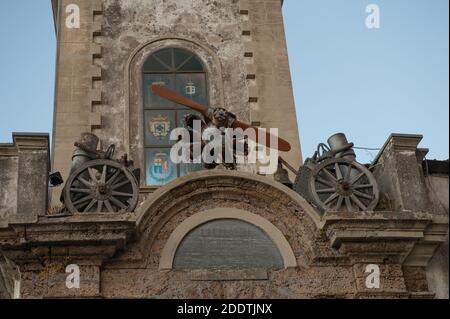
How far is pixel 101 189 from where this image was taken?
526 inches

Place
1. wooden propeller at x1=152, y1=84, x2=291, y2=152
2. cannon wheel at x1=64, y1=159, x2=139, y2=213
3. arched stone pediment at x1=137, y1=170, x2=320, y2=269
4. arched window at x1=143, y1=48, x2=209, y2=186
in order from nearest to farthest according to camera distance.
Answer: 1. arched stone pediment at x1=137, y1=170, x2=320, y2=269
2. cannon wheel at x1=64, y1=159, x2=139, y2=213
3. wooden propeller at x1=152, y1=84, x2=291, y2=152
4. arched window at x1=143, y1=48, x2=209, y2=186

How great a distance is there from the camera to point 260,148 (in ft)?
52.7

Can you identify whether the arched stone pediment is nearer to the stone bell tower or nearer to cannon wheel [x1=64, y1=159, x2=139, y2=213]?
cannon wheel [x1=64, y1=159, x2=139, y2=213]

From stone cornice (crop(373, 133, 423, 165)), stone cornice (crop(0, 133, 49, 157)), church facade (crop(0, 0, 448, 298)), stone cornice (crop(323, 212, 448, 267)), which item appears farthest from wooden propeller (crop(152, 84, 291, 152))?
stone cornice (crop(323, 212, 448, 267))

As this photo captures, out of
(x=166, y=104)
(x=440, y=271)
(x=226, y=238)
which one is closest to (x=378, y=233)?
(x=440, y=271)

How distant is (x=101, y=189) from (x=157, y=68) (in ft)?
13.9

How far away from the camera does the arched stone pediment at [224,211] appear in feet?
43.1

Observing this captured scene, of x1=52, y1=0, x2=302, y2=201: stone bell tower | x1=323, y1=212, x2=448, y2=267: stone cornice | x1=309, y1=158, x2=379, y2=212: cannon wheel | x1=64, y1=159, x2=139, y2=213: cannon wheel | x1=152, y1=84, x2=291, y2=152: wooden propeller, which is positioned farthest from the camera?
x1=52, y1=0, x2=302, y2=201: stone bell tower

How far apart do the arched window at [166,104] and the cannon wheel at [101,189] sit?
219cm

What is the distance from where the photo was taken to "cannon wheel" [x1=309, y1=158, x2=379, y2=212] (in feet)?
44.8

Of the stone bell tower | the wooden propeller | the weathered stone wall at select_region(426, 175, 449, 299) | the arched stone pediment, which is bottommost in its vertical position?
the weathered stone wall at select_region(426, 175, 449, 299)

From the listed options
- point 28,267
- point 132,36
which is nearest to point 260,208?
point 28,267

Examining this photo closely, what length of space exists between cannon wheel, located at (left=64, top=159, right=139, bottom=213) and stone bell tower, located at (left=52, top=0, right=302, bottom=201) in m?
1.90

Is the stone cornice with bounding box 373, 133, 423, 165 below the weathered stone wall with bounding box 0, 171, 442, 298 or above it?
above
